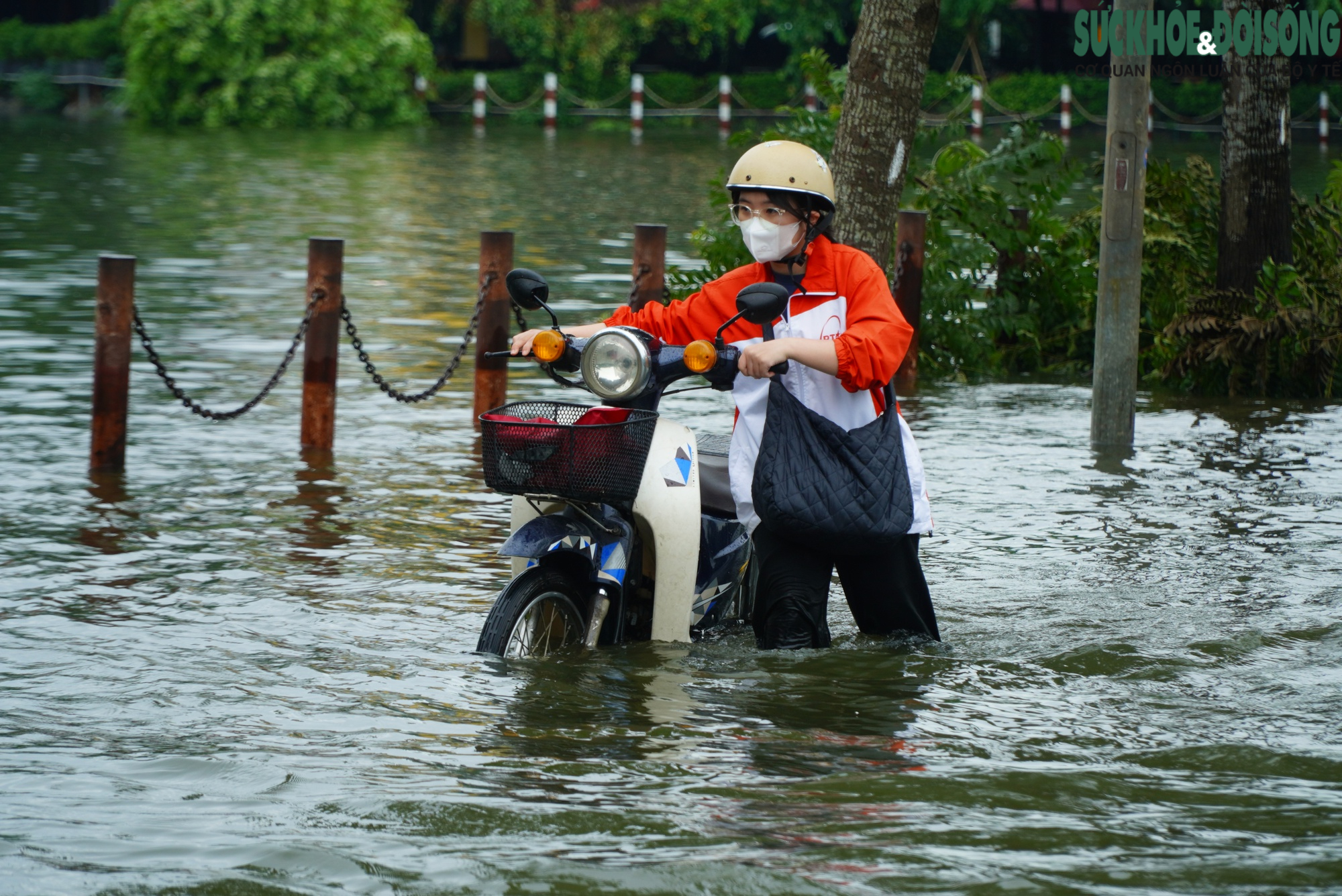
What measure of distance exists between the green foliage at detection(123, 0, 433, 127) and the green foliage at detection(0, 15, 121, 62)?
17.5 ft

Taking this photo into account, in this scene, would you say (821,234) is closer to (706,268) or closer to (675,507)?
(675,507)

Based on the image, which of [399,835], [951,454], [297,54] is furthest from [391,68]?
[399,835]

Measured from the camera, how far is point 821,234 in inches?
194

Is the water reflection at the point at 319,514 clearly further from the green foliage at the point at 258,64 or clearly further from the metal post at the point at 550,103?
the metal post at the point at 550,103

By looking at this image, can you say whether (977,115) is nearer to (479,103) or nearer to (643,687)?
(479,103)

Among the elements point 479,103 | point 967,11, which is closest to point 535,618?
point 479,103

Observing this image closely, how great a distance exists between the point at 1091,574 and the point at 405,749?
9.99ft

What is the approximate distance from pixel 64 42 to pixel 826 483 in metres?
42.5

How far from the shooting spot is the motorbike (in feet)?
15.4

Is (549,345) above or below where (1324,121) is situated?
below

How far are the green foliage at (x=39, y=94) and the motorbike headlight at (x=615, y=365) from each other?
1563 inches

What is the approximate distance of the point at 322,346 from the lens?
29.1ft

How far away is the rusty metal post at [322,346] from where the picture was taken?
882 cm

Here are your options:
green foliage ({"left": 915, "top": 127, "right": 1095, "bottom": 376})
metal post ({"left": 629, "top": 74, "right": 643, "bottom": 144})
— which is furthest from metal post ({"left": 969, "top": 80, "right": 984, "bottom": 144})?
green foliage ({"left": 915, "top": 127, "right": 1095, "bottom": 376})
